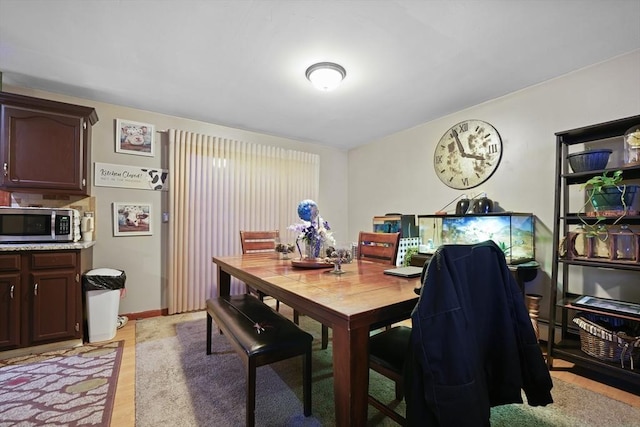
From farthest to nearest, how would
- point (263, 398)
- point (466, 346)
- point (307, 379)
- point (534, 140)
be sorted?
point (534, 140) → point (263, 398) → point (307, 379) → point (466, 346)

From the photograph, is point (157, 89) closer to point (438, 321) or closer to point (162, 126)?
point (162, 126)

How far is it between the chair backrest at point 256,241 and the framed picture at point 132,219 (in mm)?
1241

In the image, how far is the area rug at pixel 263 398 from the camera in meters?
1.56

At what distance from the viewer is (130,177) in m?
3.20

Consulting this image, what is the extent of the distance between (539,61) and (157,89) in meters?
3.45

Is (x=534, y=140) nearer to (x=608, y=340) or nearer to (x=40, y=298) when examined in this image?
(x=608, y=340)

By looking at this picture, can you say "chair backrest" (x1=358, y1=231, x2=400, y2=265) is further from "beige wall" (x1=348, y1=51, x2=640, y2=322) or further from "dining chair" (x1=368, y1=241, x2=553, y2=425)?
"beige wall" (x1=348, y1=51, x2=640, y2=322)

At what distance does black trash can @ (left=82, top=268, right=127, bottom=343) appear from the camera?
2.60m

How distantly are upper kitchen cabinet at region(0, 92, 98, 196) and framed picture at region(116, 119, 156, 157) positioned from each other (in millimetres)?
383

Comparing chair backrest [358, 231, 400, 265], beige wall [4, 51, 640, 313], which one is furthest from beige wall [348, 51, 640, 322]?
chair backrest [358, 231, 400, 265]

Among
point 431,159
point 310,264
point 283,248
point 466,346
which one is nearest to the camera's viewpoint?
point 466,346

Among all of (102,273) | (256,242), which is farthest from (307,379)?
(102,273)

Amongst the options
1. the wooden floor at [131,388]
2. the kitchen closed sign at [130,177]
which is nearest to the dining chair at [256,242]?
the wooden floor at [131,388]

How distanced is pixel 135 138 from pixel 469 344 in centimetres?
374
